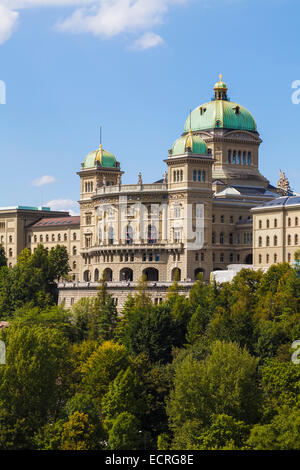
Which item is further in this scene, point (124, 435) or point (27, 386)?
point (27, 386)

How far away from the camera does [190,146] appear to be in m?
195

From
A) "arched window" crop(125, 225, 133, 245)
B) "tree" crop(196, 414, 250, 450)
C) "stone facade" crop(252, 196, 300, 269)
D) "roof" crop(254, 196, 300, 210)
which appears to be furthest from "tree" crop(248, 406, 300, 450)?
"arched window" crop(125, 225, 133, 245)

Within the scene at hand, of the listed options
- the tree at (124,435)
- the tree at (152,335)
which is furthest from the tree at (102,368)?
the tree at (152,335)

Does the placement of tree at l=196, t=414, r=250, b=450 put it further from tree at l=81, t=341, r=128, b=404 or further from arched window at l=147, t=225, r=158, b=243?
arched window at l=147, t=225, r=158, b=243

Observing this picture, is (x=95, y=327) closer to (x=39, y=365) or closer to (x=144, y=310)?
(x=144, y=310)

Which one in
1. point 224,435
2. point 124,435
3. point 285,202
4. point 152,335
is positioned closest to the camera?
point 224,435

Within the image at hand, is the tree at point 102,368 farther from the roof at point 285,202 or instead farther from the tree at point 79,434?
the roof at point 285,202

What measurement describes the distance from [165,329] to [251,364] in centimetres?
3083

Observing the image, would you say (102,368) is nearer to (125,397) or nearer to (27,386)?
(125,397)

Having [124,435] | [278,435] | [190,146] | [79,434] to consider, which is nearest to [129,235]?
[190,146]

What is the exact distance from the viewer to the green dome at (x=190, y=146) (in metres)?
195

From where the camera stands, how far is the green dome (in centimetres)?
19512

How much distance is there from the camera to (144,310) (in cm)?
15275
